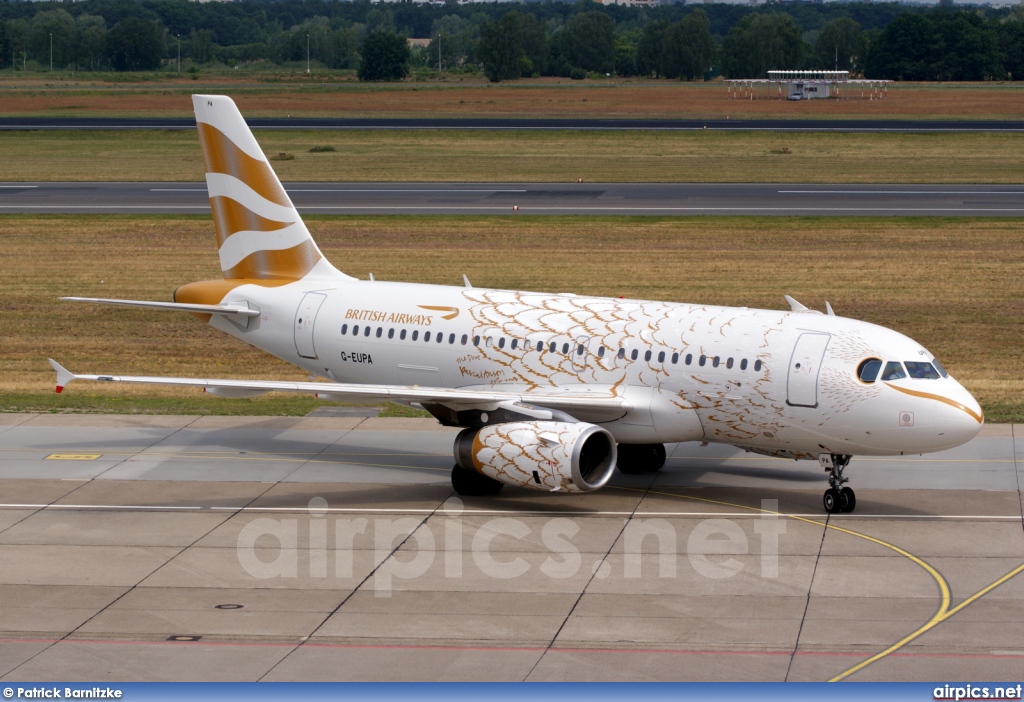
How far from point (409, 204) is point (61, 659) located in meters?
57.6

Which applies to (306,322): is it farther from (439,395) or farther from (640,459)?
(640,459)

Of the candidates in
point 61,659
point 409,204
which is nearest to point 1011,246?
point 409,204

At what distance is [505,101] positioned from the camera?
509ft

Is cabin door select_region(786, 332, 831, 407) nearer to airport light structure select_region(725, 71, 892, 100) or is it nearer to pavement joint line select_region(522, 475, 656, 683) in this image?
pavement joint line select_region(522, 475, 656, 683)

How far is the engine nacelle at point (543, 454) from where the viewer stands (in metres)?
26.1

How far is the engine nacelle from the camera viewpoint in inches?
1027

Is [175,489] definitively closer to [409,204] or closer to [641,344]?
[641,344]

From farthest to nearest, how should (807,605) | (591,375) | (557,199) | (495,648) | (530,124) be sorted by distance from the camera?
(530,124) < (557,199) < (591,375) < (807,605) < (495,648)

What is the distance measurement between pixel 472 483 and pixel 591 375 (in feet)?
10.9

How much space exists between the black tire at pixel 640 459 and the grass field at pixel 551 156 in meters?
57.3

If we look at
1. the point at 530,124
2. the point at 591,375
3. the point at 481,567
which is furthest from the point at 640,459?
the point at 530,124

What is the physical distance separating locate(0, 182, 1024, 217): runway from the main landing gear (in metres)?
45.3

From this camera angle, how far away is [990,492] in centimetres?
2853

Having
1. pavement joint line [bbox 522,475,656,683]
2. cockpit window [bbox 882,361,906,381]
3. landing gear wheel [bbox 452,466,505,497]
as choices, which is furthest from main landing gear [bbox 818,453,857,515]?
landing gear wheel [bbox 452,466,505,497]
